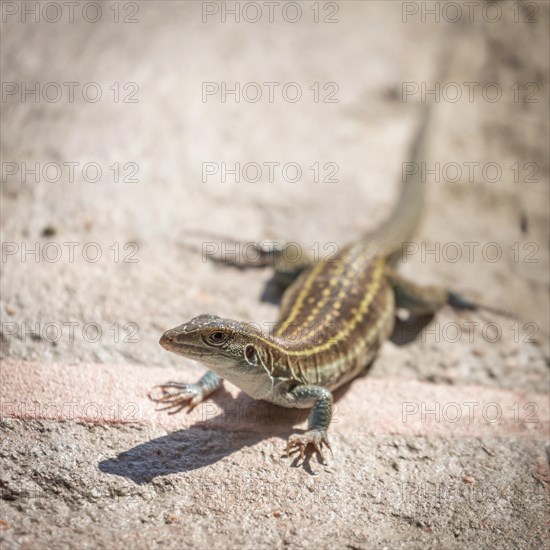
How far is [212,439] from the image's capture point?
564 centimetres

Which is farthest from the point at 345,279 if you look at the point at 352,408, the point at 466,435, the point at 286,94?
the point at 286,94

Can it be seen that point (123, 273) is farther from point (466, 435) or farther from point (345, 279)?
point (466, 435)

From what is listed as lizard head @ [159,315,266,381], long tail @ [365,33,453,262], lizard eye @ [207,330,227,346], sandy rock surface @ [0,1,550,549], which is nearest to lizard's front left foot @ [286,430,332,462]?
sandy rock surface @ [0,1,550,549]

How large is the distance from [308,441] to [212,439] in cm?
80

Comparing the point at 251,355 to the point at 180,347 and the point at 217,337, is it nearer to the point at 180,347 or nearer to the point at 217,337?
the point at 217,337

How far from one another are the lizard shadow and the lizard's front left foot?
7 centimetres

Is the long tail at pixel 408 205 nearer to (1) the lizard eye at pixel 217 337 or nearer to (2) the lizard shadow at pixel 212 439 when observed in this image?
(2) the lizard shadow at pixel 212 439

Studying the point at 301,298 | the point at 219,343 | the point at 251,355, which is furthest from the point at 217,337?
the point at 301,298

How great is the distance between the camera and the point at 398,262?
848cm

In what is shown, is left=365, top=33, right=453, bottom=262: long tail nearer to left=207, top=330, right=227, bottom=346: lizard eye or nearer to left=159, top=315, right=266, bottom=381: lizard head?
left=159, top=315, right=266, bottom=381: lizard head

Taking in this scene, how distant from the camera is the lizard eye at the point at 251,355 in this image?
5471 millimetres

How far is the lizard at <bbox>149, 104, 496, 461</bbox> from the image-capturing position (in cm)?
538

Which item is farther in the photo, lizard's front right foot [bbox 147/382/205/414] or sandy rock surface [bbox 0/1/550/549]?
lizard's front right foot [bbox 147/382/205/414]

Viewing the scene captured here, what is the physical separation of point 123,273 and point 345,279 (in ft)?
7.88
